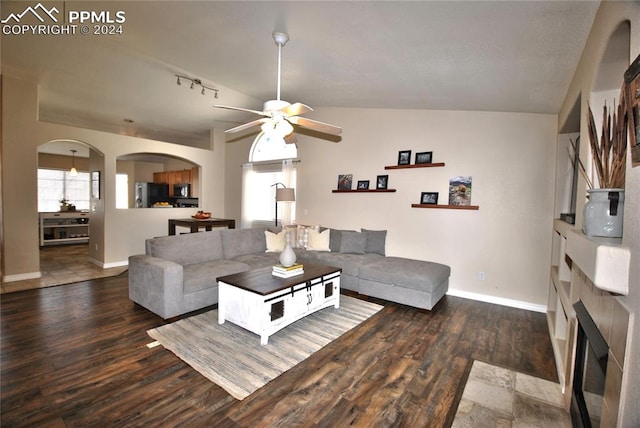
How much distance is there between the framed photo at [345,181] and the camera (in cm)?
534

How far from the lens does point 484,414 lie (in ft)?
6.22

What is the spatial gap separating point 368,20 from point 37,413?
3546mm

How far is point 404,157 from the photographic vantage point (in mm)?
4715

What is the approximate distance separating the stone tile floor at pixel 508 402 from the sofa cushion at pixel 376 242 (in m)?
2.51

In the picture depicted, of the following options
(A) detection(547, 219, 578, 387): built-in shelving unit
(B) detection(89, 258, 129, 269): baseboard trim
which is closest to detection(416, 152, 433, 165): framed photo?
(A) detection(547, 219, 578, 387): built-in shelving unit

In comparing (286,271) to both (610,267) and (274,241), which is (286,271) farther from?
(610,267)

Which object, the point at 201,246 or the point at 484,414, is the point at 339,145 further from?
the point at 484,414

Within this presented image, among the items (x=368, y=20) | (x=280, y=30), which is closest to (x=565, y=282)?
(x=368, y=20)

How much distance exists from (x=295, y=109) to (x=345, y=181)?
280cm

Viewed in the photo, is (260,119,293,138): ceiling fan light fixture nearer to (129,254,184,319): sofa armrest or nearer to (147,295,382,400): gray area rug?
(129,254,184,319): sofa armrest

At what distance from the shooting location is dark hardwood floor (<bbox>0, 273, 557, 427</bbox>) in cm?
183

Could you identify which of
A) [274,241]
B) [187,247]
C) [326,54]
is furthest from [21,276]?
[326,54]

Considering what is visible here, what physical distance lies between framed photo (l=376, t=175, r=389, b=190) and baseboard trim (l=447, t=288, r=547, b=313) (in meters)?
1.93

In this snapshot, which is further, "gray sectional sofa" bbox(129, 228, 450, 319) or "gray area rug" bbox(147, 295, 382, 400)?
"gray sectional sofa" bbox(129, 228, 450, 319)
